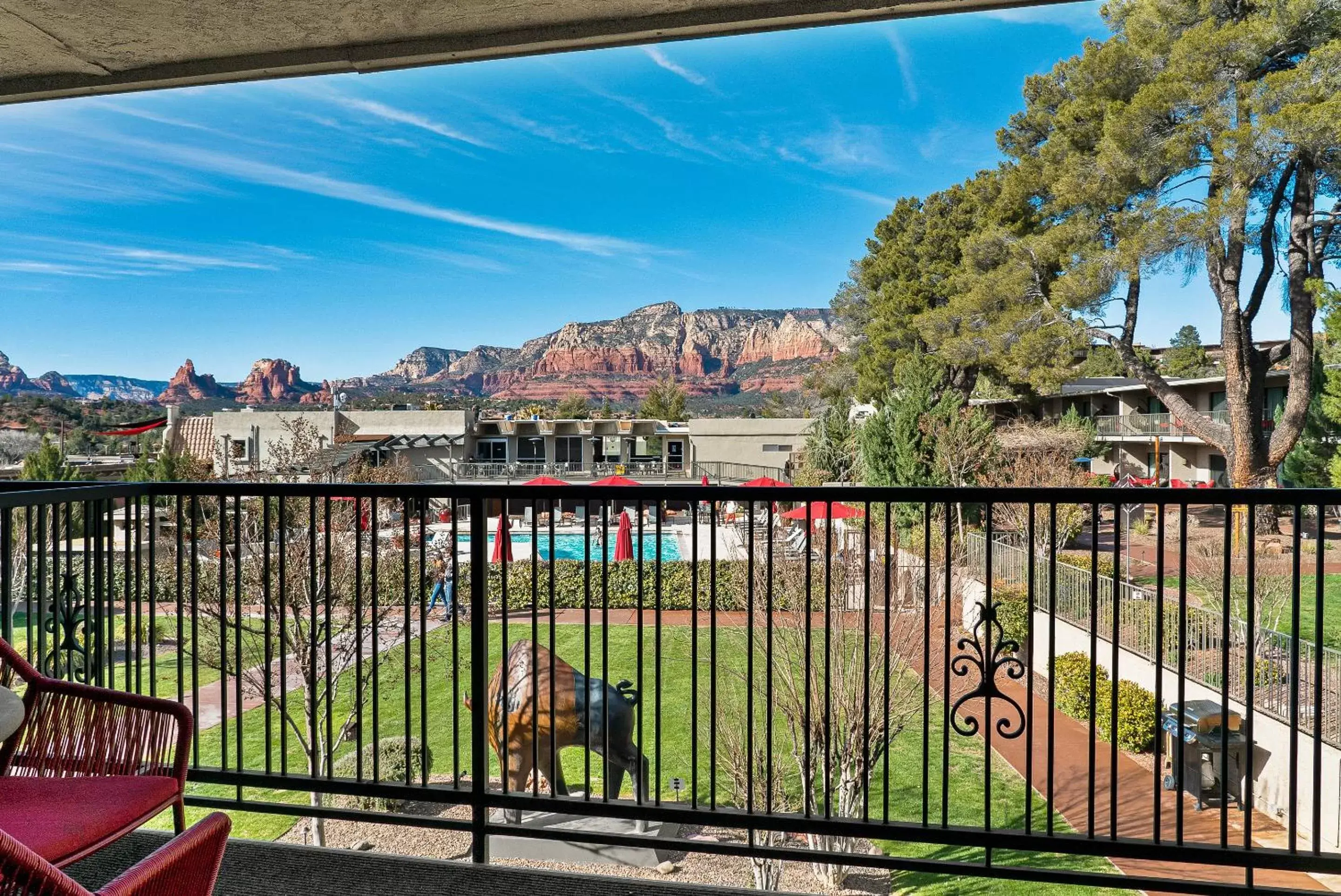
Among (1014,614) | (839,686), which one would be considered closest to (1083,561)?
(1014,614)

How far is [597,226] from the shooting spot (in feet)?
269

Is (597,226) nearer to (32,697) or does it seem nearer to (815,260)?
(815,260)

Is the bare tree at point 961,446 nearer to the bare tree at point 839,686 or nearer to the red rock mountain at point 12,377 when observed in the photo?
the bare tree at point 839,686

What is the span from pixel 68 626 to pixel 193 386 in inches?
3408

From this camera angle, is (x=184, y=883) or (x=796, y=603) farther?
(x=796, y=603)

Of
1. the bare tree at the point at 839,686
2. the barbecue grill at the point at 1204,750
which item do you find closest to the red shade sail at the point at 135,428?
the bare tree at the point at 839,686

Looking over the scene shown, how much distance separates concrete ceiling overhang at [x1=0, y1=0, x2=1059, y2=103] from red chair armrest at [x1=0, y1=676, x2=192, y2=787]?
6.31 feet

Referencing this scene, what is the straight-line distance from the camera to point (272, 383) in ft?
255

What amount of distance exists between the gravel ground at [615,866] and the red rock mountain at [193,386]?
76451 mm

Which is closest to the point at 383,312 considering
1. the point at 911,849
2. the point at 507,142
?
the point at 507,142

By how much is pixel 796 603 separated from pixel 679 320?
80689mm

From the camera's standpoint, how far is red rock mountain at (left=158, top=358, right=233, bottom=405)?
74.6 meters

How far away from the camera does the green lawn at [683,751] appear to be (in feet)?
23.1

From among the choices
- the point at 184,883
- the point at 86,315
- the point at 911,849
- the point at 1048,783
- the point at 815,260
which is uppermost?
the point at 815,260
